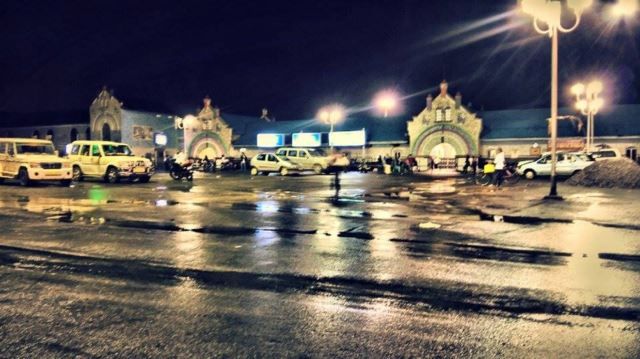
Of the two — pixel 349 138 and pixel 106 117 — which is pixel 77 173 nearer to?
pixel 349 138

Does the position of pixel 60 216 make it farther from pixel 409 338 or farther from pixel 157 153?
pixel 157 153

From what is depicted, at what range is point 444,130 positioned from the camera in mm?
52000

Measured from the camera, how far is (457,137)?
51125 mm

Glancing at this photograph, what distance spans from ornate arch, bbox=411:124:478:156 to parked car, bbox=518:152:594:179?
55.1 feet

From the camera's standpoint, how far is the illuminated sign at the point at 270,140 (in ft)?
202

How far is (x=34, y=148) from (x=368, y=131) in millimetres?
37427

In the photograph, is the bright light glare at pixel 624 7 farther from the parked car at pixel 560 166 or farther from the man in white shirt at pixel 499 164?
the parked car at pixel 560 166

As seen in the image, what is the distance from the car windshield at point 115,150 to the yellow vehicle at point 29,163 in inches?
118

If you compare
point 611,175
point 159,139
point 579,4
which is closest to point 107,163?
point 579,4

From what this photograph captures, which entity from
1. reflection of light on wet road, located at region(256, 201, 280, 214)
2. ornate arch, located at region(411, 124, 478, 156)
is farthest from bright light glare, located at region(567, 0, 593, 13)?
ornate arch, located at region(411, 124, 478, 156)

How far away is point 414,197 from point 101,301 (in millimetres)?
14185

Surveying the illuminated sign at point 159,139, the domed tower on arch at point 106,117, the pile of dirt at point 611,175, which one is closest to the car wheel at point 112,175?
the pile of dirt at point 611,175

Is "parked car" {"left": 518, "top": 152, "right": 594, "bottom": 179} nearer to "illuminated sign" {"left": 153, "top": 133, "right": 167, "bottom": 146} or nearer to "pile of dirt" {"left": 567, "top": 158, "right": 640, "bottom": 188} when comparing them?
"pile of dirt" {"left": 567, "top": 158, "right": 640, "bottom": 188}

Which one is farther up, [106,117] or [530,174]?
[106,117]
